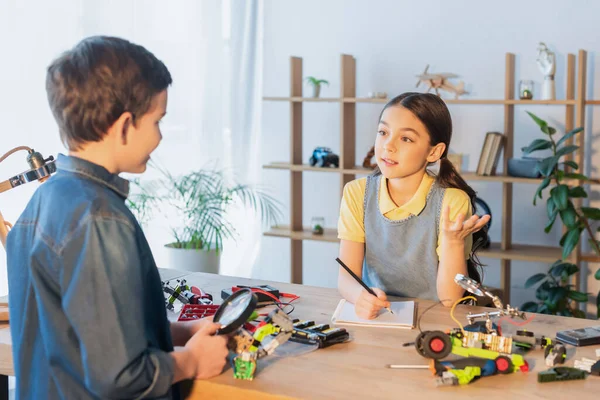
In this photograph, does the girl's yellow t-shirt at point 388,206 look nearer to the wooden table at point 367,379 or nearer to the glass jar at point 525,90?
the wooden table at point 367,379

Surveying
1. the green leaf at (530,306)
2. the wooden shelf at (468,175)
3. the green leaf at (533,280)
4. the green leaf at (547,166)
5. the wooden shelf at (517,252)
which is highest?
the green leaf at (547,166)

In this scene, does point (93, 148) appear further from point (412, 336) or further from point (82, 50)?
point (412, 336)

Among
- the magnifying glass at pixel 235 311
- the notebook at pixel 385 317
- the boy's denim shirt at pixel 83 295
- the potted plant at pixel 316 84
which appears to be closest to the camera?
the boy's denim shirt at pixel 83 295

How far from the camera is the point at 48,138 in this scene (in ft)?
12.1

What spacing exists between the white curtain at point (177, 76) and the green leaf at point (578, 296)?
2113mm

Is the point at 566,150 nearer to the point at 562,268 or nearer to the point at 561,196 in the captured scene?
the point at 561,196

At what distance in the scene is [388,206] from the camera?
232cm

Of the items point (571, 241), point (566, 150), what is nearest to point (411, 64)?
point (566, 150)

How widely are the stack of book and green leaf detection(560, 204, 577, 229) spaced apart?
472 mm

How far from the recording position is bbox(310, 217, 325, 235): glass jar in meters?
4.58

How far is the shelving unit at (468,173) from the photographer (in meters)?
3.96

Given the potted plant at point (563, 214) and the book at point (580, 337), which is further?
the potted plant at point (563, 214)

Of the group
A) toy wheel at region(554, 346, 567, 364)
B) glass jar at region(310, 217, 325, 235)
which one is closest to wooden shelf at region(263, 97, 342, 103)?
glass jar at region(310, 217, 325, 235)

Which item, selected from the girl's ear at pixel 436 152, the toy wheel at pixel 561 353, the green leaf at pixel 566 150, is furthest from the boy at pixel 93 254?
the green leaf at pixel 566 150
